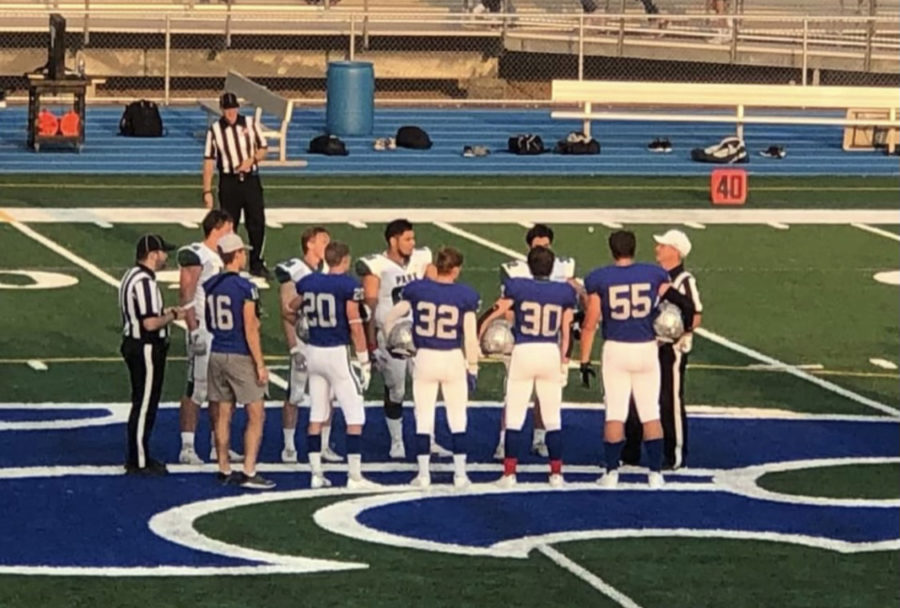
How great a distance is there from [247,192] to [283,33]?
17.7 meters

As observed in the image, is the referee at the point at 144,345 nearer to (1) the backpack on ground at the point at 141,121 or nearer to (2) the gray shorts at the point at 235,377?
(2) the gray shorts at the point at 235,377

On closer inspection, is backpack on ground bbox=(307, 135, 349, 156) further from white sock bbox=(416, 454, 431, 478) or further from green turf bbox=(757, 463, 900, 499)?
white sock bbox=(416, 454, 431, 478)

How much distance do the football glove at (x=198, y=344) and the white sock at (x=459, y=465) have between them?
5.51 ft

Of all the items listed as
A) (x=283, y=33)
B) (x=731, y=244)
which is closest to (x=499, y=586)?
(x=731, y=244)

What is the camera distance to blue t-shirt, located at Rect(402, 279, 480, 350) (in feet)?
48.1

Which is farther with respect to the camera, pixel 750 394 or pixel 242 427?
pixel 750 394

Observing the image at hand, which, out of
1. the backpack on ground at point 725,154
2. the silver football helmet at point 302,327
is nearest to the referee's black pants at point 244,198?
the silver football helmet at point 302,327

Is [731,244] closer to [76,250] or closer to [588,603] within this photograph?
[76,250]

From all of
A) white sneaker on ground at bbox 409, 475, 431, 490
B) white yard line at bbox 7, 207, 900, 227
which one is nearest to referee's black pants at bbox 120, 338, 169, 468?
white sneaker on ground at bbox 409, 475, 431, 490

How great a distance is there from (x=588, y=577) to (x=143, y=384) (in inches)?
142

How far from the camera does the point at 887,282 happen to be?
931 inches

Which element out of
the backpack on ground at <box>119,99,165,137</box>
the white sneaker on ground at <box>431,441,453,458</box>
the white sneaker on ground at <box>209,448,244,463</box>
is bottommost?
the white sneaker on ground at <box>209,448,244,463</box>

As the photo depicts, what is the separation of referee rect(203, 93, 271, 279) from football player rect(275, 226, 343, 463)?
21.7ft

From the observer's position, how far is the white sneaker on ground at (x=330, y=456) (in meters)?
15.9
